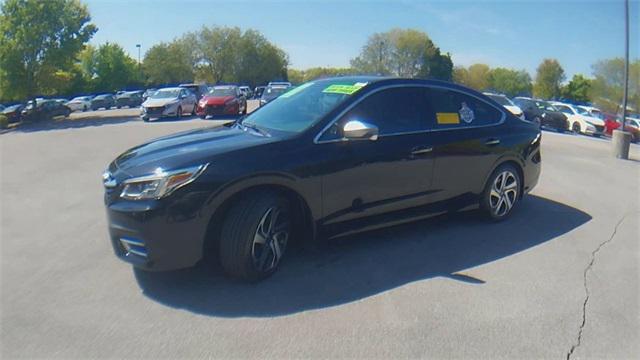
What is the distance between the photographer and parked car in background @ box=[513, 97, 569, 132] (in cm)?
2281

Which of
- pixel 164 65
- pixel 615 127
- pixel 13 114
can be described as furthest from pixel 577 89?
pixel 13 114

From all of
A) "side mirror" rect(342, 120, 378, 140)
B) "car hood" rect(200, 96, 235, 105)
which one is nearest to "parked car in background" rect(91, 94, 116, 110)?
"car hood" rect(200, 96, 235, 105)

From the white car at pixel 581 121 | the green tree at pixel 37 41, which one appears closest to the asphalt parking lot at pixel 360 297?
the white car at pixel 581 121

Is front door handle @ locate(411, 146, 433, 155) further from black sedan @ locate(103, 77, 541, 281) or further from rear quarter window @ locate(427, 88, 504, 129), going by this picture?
rear quarter window @ locate(427, 88, 504, 129)

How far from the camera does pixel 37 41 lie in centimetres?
2350

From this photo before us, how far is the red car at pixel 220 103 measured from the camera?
64.6 ft

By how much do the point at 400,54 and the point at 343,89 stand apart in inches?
3190

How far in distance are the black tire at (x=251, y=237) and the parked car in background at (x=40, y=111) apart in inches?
1105

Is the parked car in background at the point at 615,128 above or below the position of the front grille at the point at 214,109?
below

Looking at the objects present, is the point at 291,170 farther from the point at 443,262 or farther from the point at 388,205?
the point at 443,262

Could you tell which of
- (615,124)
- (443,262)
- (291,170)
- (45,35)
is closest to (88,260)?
(291,170)

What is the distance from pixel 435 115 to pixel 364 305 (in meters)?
2.18

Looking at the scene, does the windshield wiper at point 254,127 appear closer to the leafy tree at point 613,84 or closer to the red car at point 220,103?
the red car at point 220,103

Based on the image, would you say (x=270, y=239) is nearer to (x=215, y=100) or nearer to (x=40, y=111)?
(x=215, y=100)
